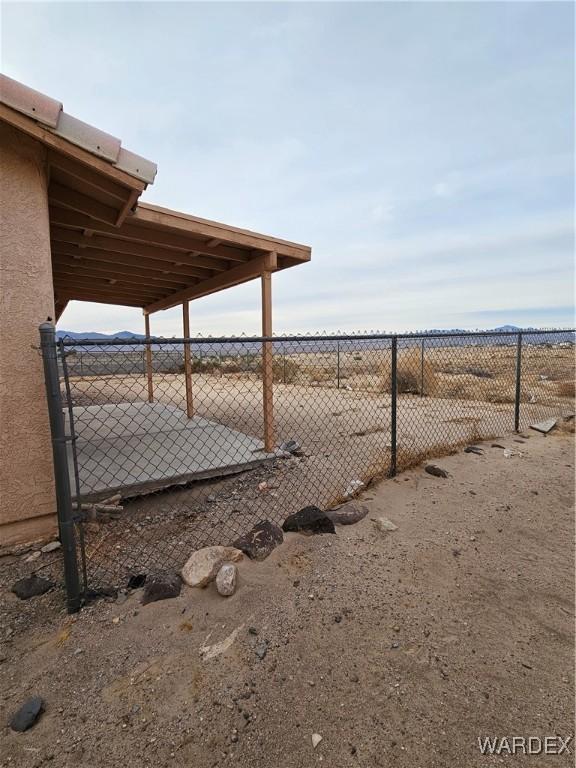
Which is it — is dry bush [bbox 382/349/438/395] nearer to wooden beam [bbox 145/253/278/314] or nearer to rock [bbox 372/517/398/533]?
wooden beam [bbox 145/253/278/314]

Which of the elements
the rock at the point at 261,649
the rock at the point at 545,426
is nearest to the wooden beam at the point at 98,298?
the rock at the point at 261,649

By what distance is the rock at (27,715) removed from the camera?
1.39m

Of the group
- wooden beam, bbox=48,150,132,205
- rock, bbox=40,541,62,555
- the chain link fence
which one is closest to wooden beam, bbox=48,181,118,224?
wooden beam, bbox=48,150,132,205

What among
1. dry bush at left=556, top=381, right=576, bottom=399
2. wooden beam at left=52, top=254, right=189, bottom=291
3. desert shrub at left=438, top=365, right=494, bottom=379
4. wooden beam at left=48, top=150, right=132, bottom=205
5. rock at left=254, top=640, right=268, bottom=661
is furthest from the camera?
desert shrub at left=438, top=365, right=494, bottom=379

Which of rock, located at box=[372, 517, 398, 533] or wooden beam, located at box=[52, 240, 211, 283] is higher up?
wooden beam, located at box=[52, 240, 211, 283]

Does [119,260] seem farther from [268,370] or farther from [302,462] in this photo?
[302,462]

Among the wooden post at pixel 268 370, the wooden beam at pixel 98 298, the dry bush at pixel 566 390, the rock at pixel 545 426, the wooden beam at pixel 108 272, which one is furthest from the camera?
the dry bush at pixel 566 390

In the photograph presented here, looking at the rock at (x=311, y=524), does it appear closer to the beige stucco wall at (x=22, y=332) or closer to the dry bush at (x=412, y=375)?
the beige stucco wall at (x=22, y=332)

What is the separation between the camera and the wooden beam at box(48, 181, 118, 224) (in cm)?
324

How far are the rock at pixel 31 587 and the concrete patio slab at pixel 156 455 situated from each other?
1.14m

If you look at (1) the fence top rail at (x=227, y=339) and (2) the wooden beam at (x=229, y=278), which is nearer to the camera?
(1) the fence top rail at (x=227, y=339)

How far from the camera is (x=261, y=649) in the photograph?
5.69ft

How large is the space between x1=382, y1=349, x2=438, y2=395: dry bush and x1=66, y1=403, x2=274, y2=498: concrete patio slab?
7.49 meters

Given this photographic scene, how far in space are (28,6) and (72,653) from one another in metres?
6.08
